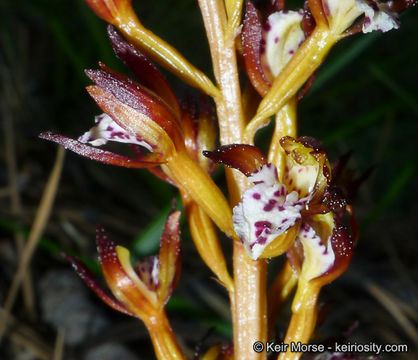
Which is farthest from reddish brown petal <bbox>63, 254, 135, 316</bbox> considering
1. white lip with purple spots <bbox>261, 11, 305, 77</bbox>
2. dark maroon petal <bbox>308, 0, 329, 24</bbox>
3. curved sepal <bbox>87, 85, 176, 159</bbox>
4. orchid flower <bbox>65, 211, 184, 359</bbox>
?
dark maroon petal <bbox>308, 0, 329, 24</bbox>

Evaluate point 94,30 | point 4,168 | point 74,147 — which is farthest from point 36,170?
point 74,147

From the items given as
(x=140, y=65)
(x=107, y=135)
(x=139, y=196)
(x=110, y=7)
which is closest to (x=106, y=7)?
(x=110, y=7)

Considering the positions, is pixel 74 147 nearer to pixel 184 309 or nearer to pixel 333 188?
pixel 333 188

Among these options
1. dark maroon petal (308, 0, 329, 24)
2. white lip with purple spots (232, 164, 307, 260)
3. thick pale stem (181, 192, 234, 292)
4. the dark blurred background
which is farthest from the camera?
the dark blurred background

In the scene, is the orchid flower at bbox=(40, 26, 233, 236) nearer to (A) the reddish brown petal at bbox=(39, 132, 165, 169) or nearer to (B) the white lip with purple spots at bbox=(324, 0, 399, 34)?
(A) the reddish brown petal at bbox=(39, 132, 165, 169)

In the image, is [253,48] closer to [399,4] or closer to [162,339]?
[399,4]
